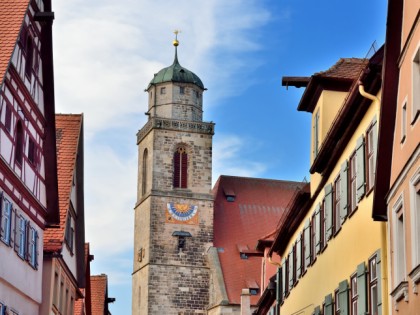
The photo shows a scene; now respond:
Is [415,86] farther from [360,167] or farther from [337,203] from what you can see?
[337,203]

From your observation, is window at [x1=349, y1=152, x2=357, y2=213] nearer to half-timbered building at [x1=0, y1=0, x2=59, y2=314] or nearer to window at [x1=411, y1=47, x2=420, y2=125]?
window at [x1=411, y1=47, x2=420, y2=125]

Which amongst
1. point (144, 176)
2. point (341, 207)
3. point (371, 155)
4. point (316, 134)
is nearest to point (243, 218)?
point (144, 176)

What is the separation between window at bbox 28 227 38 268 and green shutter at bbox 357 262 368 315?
842 centimetres

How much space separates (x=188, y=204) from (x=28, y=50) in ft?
153

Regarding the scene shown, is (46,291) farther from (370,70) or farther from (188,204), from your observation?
(188,204)

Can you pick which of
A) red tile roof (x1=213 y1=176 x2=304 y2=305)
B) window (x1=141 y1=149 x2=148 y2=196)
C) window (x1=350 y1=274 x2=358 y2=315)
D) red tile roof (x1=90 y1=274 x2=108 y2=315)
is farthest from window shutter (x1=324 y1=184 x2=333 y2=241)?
window (x1=141 y1=149 x2=148 y2=196)

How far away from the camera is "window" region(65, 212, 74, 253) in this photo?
2884cm

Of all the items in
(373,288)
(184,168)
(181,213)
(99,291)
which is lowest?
(373,288)

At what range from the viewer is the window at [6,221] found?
21156 millimetres

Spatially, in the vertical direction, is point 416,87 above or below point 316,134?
below

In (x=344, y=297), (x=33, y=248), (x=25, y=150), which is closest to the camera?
(x=344, y=297)

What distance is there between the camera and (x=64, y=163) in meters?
29.3

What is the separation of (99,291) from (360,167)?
25.1 meters

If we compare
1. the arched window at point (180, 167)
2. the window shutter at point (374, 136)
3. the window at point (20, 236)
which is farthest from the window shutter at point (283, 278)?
the arched window at point (180, 167)
